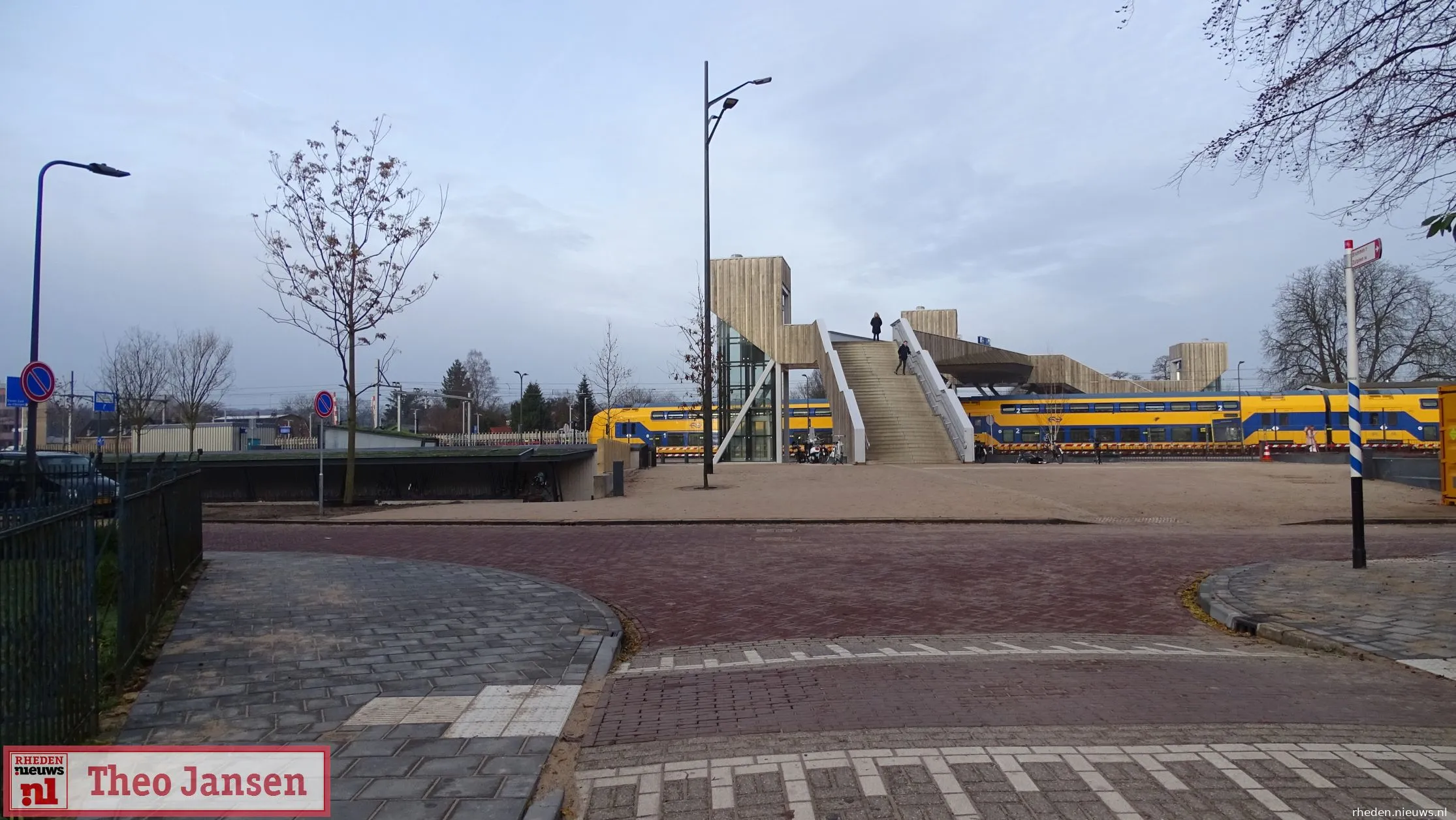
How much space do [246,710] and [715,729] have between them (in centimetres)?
296

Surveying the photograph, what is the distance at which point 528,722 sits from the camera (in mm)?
5270

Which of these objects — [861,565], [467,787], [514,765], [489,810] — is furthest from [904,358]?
[489,810]

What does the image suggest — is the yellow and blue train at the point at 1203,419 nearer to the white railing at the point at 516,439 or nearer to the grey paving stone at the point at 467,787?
the white railing at the point at 516,439

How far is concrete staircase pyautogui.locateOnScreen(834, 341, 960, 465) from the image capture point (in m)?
36.3

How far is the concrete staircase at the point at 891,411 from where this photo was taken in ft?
119

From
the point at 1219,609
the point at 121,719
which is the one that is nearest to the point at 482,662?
the point at 121,719

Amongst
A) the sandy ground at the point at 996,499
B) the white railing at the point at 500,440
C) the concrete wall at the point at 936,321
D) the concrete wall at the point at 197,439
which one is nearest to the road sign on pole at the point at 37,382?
the sandy ground at the point at 996,499

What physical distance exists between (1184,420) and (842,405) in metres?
20.6

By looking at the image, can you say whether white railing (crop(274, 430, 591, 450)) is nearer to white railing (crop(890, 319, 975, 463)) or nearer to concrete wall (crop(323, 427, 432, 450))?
concrete wall (crop(323, 427, 432, 450))

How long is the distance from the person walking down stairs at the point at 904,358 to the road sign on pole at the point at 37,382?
105 ft

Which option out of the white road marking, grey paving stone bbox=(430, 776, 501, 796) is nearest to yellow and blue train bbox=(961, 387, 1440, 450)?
the white road marking

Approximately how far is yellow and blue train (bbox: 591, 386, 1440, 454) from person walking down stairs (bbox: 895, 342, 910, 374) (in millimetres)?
5019

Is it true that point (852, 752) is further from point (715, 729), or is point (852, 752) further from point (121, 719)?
point (121, 719)

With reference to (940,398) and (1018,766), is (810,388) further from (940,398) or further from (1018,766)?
(1018,766)
